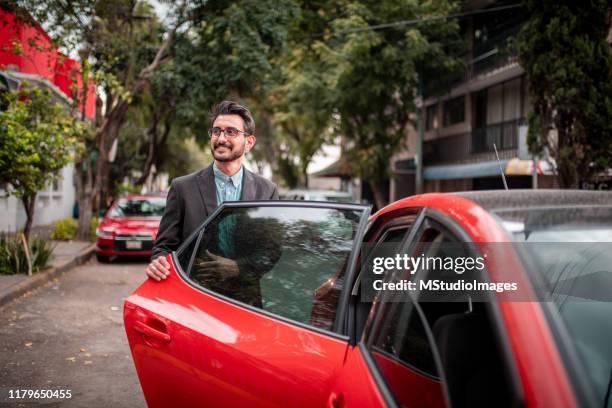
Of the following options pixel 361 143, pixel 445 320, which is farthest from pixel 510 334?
pixel 361 143

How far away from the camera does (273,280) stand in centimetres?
244

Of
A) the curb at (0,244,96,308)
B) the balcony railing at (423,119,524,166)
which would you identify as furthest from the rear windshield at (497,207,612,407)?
the balcony railing at (423,119,524,166)

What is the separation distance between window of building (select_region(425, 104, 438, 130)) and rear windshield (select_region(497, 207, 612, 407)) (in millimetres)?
27706

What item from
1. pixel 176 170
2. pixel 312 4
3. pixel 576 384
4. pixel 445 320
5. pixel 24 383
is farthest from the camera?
pixel 176 170

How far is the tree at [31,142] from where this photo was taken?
901cm

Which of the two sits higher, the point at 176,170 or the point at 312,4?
the point at 312,4

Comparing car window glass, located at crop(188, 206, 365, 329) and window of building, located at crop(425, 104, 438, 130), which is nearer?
car window glass, located at crop(188, 206, 365, 329)

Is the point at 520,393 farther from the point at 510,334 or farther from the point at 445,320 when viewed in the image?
the point at 445,320

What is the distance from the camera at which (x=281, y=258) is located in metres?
2.52

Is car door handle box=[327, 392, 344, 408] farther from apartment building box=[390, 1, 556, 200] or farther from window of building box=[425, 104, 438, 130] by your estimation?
window of building box=[425, 104, 438, 130]

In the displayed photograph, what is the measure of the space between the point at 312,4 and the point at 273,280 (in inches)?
753

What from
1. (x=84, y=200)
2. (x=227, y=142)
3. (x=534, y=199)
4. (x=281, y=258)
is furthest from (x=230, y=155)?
(x=84, y=200)

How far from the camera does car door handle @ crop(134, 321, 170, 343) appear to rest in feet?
8.39

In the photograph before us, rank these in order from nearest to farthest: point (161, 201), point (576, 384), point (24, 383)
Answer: point (576, 384) < point (24, 383) < point (161, 201)
